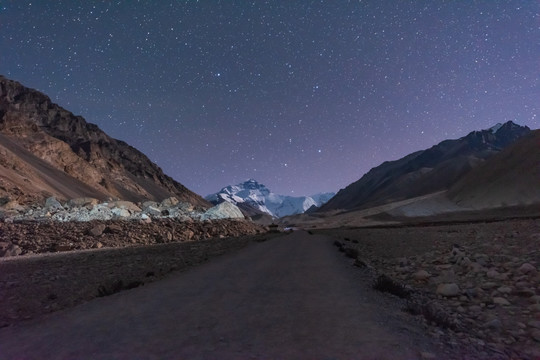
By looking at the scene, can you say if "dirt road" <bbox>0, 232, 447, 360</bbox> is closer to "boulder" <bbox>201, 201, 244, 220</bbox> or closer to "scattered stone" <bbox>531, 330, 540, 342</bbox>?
"scattered stone" <bbox>531, 330, 540, 342</bbox>

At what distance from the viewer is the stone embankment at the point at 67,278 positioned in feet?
32.4

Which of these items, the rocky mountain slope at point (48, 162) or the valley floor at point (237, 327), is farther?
the rocky mountain slope at point (48, 162)

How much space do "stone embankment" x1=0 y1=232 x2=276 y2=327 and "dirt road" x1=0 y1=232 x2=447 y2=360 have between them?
926 millimetres

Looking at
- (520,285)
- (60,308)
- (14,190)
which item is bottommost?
(60,308)

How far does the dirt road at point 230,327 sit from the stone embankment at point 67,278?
0.93 metres

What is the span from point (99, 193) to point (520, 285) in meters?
160

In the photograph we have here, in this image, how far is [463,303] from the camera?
8453 mm

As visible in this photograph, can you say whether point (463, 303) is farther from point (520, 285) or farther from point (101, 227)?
point (101, 227)

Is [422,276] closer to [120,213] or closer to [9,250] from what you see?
[9,250]

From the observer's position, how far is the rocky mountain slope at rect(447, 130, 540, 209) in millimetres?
102500

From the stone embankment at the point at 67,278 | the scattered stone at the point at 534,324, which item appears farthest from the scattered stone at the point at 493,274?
the stone embankment at the point at 67,278

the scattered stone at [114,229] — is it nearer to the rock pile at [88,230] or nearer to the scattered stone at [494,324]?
the rock pile at [88,230]

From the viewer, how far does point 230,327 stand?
7059 millimetres

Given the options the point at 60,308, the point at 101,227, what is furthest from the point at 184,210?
the point at 60,308
